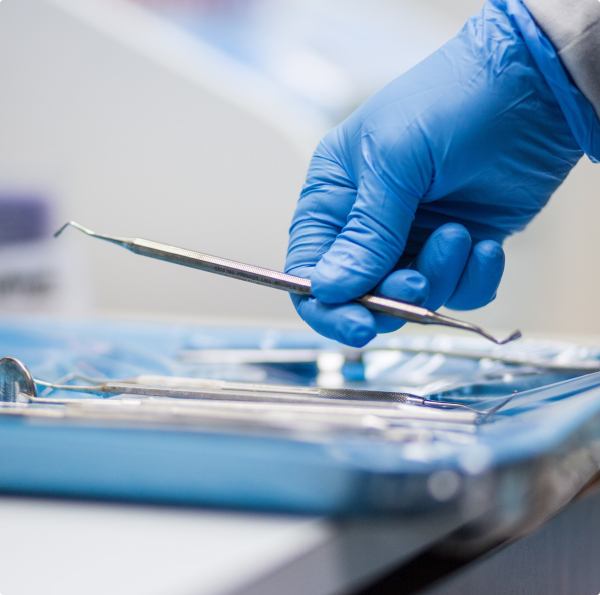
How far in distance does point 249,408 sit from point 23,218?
0.78 m

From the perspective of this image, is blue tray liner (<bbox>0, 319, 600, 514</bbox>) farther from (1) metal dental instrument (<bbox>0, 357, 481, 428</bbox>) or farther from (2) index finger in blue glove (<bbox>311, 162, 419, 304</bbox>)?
(2) index finger in blue glove (<bbox>311, 162, 419, 304</bbox>)

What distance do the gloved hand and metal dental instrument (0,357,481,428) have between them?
99 mm

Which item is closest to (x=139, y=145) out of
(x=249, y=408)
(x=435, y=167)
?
(x=435, y=167)

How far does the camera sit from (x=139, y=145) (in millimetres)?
1083

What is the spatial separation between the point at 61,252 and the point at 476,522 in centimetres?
89

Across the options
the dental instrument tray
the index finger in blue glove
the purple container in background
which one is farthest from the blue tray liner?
the purple container in background

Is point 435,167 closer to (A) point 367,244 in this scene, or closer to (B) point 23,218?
(A) point 367,244

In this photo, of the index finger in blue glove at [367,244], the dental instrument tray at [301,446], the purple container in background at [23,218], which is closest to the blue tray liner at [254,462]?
the dental instrument tray at [301,446]

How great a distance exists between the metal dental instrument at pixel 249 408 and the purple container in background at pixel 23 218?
2.14ft

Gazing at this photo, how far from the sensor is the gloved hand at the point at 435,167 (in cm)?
46

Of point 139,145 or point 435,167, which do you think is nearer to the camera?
point 435,167

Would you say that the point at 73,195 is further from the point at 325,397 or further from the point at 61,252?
the point at 325,397

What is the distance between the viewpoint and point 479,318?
1.13 metres

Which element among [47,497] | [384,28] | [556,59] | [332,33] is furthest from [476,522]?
[332,33]
